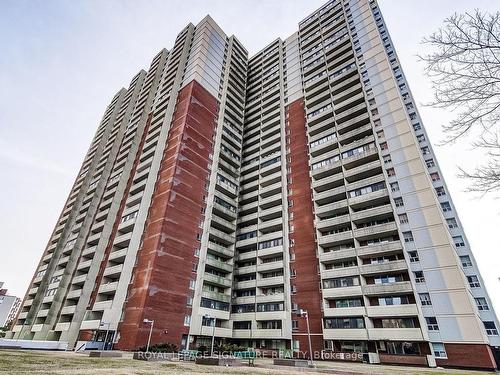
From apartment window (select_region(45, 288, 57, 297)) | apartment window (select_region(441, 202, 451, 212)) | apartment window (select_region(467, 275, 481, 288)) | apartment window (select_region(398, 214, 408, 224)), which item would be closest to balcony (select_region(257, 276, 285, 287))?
apartment window (select_region(398, 214, 408, 224))

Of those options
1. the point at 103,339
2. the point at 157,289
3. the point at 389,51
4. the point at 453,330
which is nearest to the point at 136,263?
the point at 157,289

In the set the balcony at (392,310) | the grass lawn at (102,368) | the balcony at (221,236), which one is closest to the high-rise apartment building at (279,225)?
the balcony at (392,310)

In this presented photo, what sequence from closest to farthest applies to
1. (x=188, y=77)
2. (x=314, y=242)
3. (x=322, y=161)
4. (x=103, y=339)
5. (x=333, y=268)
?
1. (x=103, y=339)
2. (x=333, y=268)
3. (x=314, y=242)
4. (x=322, y=161)
5. (x=188, y=77)

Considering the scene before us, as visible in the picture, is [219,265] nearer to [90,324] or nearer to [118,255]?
[118,255]

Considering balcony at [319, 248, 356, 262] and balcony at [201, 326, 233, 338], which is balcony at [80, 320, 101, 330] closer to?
balcony at [201, 326, 233, 338]

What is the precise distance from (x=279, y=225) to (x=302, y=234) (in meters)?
5.39

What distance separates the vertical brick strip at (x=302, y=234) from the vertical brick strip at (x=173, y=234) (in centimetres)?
1633

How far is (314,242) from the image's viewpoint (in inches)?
1801

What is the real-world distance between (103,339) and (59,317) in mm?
15835

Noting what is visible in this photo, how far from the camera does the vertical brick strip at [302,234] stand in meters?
40.6

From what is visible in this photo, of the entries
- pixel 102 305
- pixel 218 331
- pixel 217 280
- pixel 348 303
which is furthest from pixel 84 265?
pixel 348 303

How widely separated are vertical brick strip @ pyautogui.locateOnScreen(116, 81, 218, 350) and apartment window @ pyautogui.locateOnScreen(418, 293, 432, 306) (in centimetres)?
3082

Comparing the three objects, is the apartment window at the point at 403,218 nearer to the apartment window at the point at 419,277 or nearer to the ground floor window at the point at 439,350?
the apartment window at the point at 419,277

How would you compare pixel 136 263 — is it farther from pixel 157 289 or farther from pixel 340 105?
pixel 340 105
